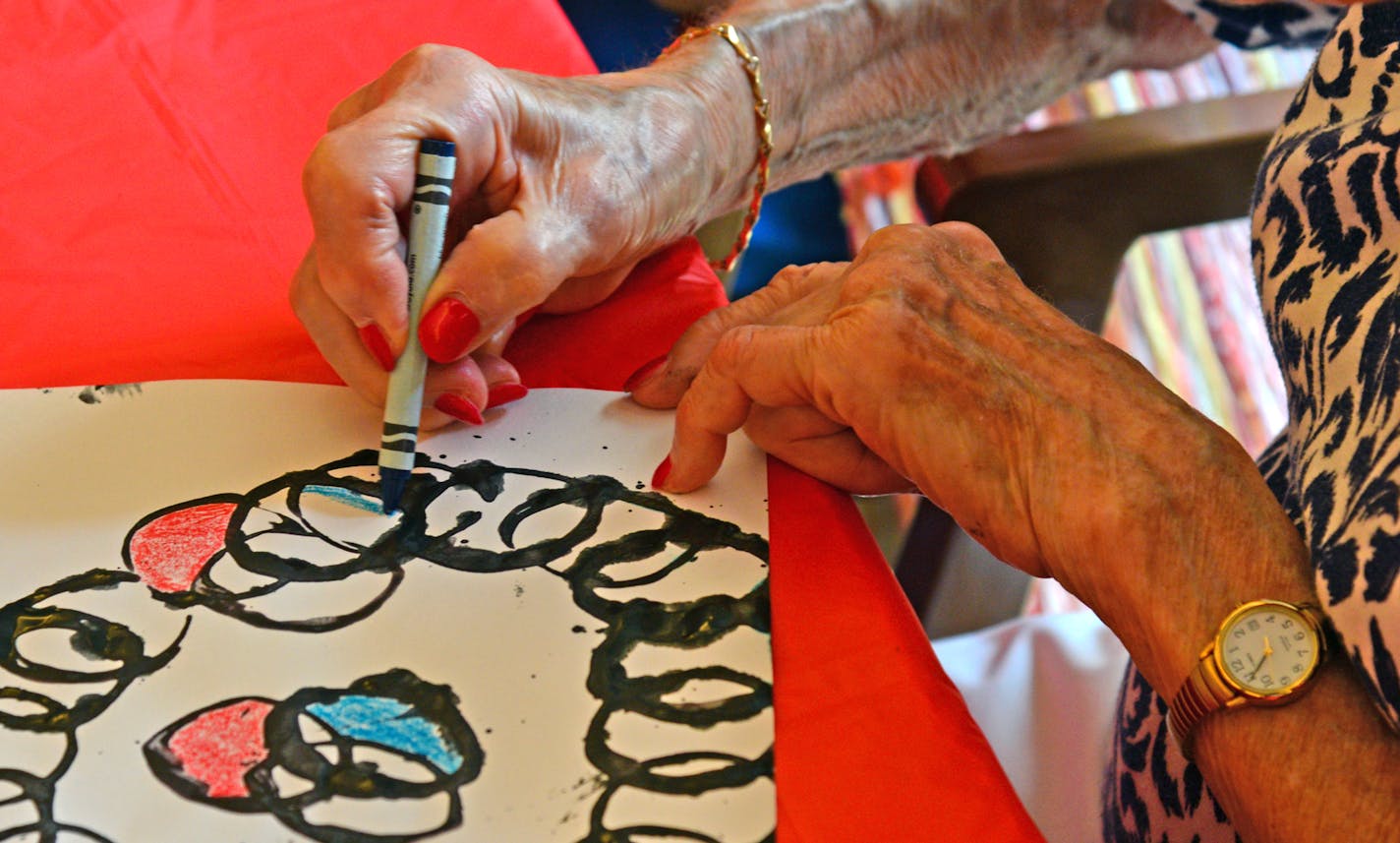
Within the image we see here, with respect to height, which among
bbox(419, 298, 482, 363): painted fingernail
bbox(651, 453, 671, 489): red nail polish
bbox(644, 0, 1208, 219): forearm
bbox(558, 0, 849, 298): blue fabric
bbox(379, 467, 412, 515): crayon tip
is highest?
bbox(558, 0, 849, 298): blue fabric

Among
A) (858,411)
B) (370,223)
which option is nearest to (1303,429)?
(858,411)

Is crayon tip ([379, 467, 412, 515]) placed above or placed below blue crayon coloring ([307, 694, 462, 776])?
above

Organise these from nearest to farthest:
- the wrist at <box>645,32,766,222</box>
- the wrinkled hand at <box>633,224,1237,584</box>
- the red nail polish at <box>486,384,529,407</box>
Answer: the wrinkled hand at <box>633,224,1237,584</box> < the red nail polish at <box>486,384,529,407</box> < the wrist at <box>645,32,766,222</box>

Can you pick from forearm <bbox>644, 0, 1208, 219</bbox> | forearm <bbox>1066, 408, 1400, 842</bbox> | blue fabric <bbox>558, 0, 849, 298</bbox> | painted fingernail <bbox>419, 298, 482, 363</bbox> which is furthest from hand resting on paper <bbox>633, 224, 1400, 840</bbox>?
blue fabric <bbox>558, 0, 849, 298</bbox>

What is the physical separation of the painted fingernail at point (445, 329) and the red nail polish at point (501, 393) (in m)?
0.05

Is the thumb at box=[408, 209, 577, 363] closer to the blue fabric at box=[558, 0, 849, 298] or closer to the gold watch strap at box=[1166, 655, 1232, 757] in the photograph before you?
the gold watch strap at box=[1166, 655, 1232, 757]

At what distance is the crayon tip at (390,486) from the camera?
22.7 inches

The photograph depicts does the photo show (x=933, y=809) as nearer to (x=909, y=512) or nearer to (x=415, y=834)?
(x=415, y=834)

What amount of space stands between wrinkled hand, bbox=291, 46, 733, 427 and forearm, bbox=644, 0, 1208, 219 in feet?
0.46

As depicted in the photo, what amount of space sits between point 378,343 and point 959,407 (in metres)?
0.29

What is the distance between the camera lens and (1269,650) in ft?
1.54

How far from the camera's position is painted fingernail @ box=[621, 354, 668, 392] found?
67cm

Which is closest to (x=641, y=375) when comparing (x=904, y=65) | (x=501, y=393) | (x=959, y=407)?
(x=501, y=393)

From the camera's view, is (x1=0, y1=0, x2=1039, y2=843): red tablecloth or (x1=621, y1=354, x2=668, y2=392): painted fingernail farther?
(x1=621, y1=354, x2=668, y2=392): painted fingernail
